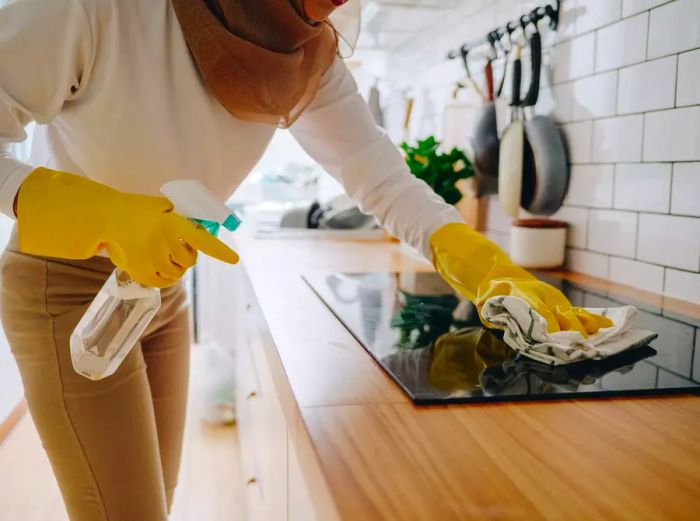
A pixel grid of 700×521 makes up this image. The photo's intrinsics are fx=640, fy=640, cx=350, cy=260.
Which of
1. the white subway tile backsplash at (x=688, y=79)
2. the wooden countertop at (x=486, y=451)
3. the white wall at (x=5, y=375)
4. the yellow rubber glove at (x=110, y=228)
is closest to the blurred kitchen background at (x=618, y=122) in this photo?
the white subway tile backsplash at (x=688, y=79)

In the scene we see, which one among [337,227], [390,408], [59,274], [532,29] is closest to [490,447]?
[390,408]

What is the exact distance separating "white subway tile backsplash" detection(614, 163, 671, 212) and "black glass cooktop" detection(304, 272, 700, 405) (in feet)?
0.62

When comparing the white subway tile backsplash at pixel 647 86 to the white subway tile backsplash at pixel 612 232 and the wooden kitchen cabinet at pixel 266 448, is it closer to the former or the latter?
the white subway tile backsplash at pixel 612 232

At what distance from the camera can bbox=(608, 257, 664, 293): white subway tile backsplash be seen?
114cm

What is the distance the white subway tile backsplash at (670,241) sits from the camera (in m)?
1.05

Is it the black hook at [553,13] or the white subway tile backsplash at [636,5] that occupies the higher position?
the black hook at [553,13]

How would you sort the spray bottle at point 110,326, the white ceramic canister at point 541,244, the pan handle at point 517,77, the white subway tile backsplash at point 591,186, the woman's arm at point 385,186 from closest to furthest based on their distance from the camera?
the spray bottle at point 110,326 → the woman's arm at point 385,186 → the white subway tile backsplash at point 591,186 → the white ceramic canister at point 541,244 → the pan handle at point 517,77

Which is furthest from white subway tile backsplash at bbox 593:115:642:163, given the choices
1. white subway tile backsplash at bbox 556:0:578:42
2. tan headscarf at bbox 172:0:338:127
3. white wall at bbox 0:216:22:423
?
white wall at bbox 0:216:22:423

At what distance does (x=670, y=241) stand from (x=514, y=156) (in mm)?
420

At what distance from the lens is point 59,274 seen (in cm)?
80

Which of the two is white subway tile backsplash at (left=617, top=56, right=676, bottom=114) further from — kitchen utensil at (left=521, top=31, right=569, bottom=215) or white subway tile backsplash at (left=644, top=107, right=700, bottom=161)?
kitchen utensil at (left=521, top=31, right=569, bottom=215)

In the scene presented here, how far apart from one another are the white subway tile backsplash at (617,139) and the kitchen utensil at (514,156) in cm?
18

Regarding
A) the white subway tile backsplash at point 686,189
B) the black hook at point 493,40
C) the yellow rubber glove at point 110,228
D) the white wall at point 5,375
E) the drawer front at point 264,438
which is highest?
the black hook at point 493,40

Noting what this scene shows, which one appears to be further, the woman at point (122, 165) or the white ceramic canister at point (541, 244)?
the white ceramic canister at point (541, 244)
